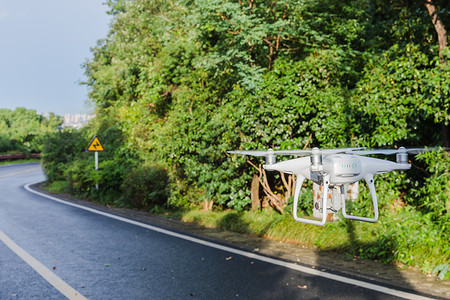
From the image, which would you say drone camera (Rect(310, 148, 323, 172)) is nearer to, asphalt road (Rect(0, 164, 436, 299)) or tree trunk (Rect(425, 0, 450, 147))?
asphalt road (Rect(0, 164, 436, 299))

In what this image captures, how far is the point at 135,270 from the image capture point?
7.43 meters

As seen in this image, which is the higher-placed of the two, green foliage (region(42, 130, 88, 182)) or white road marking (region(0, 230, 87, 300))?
green foliage (region(42, 130, 88, 182))

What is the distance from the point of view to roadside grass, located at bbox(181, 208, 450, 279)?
7.04 meters

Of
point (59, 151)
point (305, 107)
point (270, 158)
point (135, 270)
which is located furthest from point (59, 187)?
point (270, 158)

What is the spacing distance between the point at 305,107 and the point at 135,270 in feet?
16.9

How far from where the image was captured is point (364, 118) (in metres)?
8.48

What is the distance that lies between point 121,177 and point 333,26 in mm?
10306

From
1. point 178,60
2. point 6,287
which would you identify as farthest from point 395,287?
point 178,60

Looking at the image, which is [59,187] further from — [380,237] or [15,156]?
[15,156]

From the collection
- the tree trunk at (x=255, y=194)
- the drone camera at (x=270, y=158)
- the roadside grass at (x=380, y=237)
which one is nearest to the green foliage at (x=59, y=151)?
the tree trunk at (x=255, y=194)

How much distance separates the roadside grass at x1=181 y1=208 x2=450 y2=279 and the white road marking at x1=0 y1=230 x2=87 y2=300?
458 cm

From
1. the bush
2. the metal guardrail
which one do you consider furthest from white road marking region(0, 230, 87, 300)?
the metal guardrail

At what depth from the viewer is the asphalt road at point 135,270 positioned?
20.2ft

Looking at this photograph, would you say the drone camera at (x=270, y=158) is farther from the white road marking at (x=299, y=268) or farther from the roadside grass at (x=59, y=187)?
the roadside grass at (x=59, y=187)
